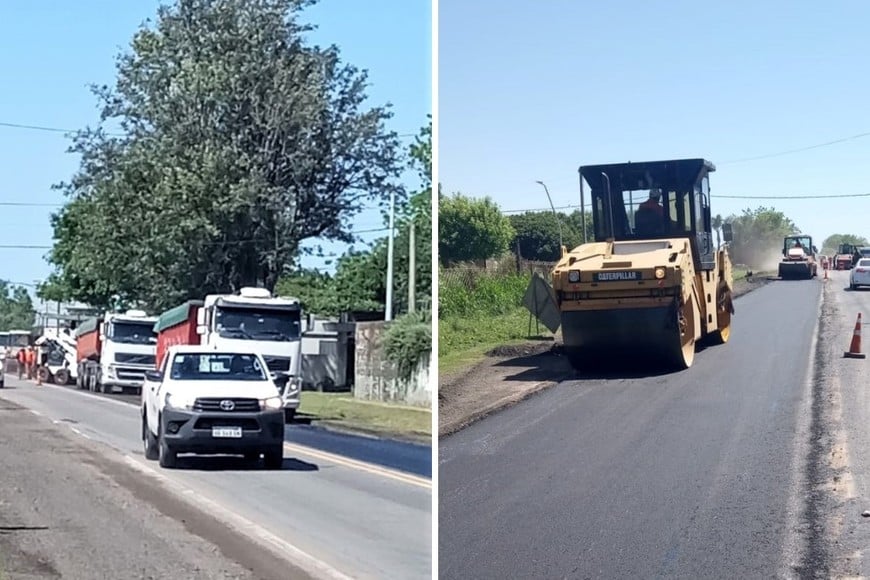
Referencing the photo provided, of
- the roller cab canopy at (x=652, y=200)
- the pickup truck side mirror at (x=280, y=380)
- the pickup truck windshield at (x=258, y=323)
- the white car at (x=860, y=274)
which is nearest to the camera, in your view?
the white car at (x=860, y=274)

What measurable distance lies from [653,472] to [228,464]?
427 centimetres

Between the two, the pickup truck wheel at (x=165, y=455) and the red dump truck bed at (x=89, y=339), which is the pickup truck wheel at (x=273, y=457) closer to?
the pickup truck wheel at (x=165, y=455)

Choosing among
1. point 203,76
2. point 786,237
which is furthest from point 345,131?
point 786,237

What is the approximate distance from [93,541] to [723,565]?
2788 mm

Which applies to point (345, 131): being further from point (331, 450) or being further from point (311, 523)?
point (331, 450)

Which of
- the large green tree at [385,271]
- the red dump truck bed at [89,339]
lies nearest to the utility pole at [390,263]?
the large green tree at [385,271]

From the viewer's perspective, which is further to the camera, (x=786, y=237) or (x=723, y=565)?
(x=786, y=237)

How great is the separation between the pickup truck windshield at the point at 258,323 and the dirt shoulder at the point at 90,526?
5.09 ft

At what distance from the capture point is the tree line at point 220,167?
510cm

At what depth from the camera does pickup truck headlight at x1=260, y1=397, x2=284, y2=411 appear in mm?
7551

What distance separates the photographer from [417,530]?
5602 mm

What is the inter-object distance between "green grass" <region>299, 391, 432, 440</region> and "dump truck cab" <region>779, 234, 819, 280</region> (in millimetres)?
2685

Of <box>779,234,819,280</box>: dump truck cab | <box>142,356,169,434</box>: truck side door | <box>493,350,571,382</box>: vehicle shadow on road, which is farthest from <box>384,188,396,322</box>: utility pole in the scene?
<box>779,234,819,280</box>: dump truck cab

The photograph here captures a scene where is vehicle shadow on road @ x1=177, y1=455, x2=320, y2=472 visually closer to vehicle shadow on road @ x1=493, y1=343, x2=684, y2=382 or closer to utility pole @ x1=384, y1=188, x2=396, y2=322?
utility pole @ x1=384, y1=188, x2=396, y2=322
